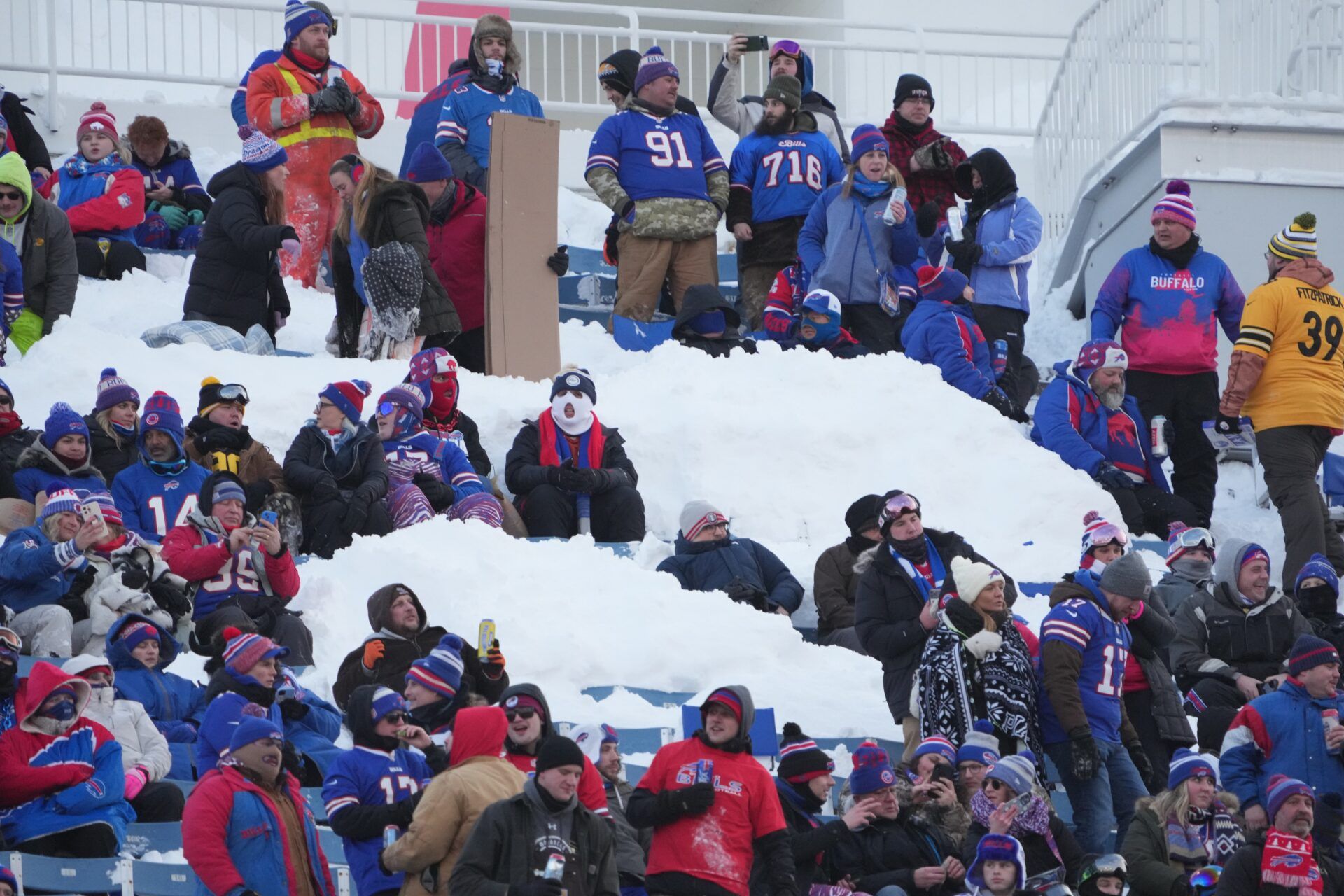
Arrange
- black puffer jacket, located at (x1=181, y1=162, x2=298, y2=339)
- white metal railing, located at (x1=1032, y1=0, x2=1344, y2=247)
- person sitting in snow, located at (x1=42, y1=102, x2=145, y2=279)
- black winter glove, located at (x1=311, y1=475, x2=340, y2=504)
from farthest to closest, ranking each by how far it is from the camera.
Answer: white metal railing, located at (x1=1032, y1=0, x2=1344, y2=247), person sitting in snow, located at (x1=42, y1=102, x2=145, y2=279), black puffer jacket, located at (x1=181, y1=162, x2=298, y2=339), black winter glove, located at (x1=311, y1=475, x2=340, y2=504)

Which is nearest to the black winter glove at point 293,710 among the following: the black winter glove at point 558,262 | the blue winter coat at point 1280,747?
the blue winter coat at point 1280,747

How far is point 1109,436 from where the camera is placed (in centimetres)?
1381

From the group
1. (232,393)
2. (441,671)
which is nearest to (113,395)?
(232,393)

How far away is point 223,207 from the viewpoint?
14.0 meters

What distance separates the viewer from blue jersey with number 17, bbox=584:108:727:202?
15211mm

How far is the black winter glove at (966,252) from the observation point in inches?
597

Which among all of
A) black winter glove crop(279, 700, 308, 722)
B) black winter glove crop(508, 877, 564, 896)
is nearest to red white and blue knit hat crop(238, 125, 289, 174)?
black winter glove crop(279, 700, 308, 722)

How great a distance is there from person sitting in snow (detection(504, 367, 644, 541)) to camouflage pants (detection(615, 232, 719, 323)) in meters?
2.27

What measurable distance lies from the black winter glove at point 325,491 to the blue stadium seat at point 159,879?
3368 millimetres

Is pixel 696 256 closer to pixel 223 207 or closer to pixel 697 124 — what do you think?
pixel 697 124

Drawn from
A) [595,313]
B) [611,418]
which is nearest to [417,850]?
[611,418]

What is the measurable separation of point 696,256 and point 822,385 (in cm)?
148

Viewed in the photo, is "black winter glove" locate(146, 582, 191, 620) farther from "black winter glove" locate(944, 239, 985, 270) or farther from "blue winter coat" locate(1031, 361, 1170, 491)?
"black winter glove" locate(944, 239, 985, 270)

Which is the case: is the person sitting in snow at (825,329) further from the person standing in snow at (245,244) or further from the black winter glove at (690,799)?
the black winter glove at (690,799)
